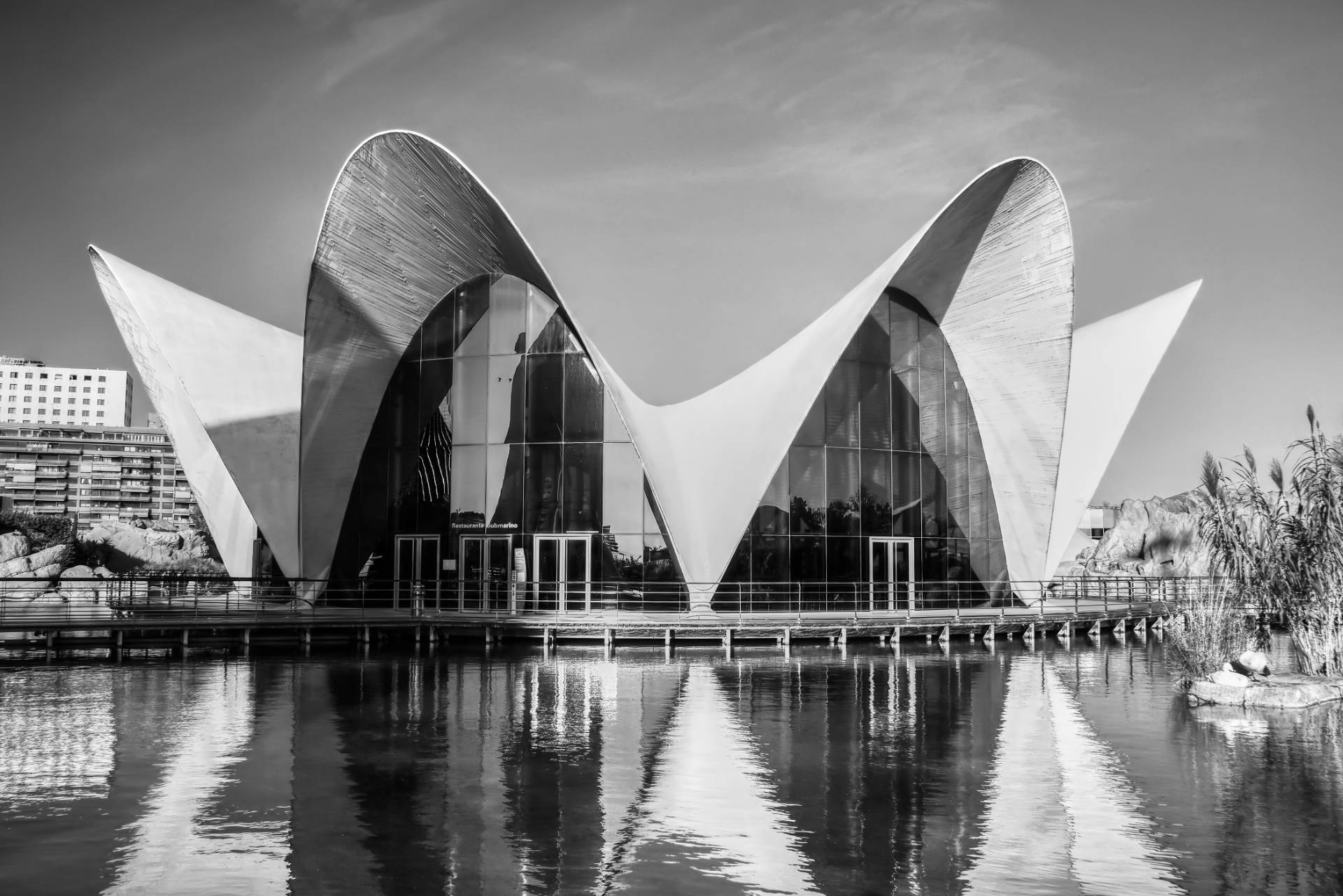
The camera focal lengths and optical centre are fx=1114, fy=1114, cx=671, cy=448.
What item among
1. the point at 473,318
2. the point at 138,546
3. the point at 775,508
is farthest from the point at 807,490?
the point at 138,546

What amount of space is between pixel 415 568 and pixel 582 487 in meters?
4.95

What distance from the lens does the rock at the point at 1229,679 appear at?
15844 millimetres

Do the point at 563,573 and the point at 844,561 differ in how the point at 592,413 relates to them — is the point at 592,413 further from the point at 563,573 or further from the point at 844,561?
the point at 844,561

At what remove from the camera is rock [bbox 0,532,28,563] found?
129 feet

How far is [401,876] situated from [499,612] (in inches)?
717

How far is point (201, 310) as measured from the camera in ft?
88.6

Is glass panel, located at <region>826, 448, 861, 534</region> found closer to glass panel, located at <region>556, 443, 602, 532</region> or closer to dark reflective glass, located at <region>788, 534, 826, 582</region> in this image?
dark reflective glass, located at <region>788, 534, 826, 582</region>

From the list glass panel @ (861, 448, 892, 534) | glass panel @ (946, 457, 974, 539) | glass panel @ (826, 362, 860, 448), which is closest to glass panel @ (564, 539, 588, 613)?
glass panel @ (826, 362, 860, 448)

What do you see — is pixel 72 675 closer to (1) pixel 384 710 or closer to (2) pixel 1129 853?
(1) pixel 384 710

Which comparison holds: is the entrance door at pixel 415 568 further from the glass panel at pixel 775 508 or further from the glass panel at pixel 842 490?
the glass panel at pixel 842 490

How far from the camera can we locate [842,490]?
26.9 m

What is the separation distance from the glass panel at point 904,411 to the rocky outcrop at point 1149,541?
86.9 feet

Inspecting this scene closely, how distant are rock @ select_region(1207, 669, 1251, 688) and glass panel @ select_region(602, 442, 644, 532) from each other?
12.7m

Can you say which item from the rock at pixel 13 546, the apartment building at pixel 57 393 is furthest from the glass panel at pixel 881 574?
the apartment building at pixel 57 393
